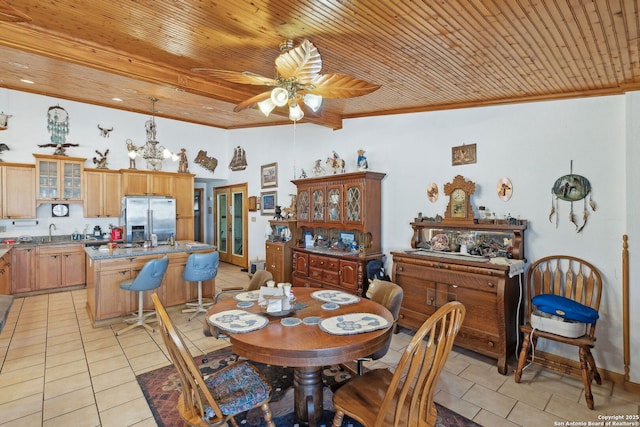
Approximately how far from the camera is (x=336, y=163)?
490 centimetres

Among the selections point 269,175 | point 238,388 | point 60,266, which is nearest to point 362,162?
point 269,175

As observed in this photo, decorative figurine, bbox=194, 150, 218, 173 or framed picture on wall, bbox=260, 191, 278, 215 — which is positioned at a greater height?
decorative figurine, bbox=194, 150, 218, 173

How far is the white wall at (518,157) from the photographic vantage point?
276 cm

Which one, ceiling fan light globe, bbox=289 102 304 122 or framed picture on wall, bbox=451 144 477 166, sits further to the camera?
framed picture on wall, bbox=451 144 477 166

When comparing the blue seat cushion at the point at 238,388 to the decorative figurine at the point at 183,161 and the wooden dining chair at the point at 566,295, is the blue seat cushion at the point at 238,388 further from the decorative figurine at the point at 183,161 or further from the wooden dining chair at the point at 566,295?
the decorative figurine at the point at 183,161

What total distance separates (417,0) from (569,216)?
245 centimetres

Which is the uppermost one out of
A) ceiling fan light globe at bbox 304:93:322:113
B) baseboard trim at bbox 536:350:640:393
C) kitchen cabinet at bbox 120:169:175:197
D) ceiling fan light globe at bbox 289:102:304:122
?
ceiling fan light globe at bbox 304:93:322:113

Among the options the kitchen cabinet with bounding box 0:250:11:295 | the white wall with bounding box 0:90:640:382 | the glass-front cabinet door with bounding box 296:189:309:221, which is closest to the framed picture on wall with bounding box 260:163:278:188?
the white wall with bounding box 0:90:640:382

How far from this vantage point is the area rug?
2184 millimetres

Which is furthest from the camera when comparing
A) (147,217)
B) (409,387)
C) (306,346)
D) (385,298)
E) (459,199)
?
(147,217)

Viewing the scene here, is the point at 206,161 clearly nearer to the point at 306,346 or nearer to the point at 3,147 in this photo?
the point at 3,147

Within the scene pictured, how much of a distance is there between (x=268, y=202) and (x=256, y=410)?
15.1 feet

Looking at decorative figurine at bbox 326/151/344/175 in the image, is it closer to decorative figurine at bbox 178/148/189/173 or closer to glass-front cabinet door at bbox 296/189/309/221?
glass-front cabinet door at bbox 296/189/309/221

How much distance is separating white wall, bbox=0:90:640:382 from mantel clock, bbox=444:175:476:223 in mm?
135
